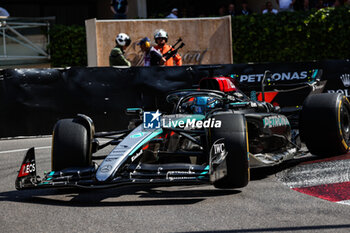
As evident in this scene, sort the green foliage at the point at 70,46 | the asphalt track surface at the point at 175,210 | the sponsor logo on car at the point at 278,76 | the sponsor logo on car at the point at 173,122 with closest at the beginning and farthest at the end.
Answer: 1. the asphalt track surface at the point at 175,210
2. the sponsor logo on car at the point at 173,122
3. the sponsor logo on car at the point at 278,76
4. the green foliage at the point at 70,46

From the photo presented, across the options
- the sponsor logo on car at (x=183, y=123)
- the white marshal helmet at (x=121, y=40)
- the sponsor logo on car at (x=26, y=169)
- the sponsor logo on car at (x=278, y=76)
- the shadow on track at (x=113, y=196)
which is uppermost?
the white marshal helmet at (x=121, y=40)

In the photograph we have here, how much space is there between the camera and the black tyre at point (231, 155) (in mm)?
5340

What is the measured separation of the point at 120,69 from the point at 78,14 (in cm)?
1169

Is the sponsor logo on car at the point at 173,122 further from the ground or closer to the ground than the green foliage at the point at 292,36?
closer to the ground

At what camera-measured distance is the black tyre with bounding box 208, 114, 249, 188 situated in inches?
210

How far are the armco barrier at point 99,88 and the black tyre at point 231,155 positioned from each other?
19.5 feet

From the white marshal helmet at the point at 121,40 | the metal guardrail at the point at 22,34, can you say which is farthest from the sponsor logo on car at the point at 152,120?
the metal guardrail at the point at 22,34

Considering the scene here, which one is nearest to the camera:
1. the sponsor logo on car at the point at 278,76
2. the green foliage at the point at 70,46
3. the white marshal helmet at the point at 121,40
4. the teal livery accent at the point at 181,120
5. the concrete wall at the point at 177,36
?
the teal livery accent at the point at 181,120

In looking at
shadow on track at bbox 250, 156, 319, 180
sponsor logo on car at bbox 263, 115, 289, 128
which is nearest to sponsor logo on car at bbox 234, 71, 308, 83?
shadow on track at bbox 250, 156, 319, 180

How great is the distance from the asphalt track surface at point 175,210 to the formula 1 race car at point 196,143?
20 cm

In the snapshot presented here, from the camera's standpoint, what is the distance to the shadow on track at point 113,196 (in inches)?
212

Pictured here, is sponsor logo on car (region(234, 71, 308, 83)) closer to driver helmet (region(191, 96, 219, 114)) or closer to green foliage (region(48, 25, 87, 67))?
driver helmet (region(191, 96, 219, 114))

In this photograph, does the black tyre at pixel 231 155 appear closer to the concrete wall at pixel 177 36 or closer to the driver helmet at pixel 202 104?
the driver helmet at pixel 202 104

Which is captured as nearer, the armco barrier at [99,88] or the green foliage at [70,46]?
the armco barrier at [99,88]
